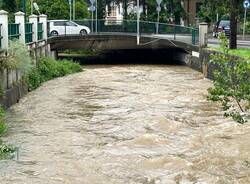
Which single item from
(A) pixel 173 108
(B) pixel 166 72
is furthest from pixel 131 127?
(B) pixel 166 72

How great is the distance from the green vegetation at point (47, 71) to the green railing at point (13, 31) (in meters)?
1.89

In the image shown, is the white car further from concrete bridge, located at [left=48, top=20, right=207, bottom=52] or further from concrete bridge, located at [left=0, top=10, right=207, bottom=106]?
concrete bridge, located at [left=48, top=20, right=207, bottom=52]

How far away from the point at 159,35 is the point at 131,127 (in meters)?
23.2

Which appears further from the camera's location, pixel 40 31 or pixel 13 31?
pixel 40 31

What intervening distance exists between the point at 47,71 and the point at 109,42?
477 inches

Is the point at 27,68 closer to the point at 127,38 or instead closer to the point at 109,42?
the point at 127,38

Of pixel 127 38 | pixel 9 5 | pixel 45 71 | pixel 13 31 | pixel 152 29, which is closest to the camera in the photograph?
pixel 13 31

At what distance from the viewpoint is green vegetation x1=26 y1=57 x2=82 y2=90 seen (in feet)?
80.9

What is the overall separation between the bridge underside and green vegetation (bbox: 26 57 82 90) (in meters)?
4.86

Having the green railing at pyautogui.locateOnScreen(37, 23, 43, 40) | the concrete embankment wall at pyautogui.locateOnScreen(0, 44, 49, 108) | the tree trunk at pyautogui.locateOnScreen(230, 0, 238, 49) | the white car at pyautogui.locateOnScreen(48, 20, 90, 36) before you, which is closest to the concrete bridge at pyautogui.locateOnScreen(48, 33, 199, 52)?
the white car at pyautogui.locateOnScreen(48, 20, 90, 36)

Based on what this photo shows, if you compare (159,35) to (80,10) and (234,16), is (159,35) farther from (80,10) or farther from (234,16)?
(80,10)

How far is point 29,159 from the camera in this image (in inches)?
498

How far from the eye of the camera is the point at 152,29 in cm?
3994

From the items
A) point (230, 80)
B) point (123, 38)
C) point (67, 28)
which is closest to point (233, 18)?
point (123, 38)
